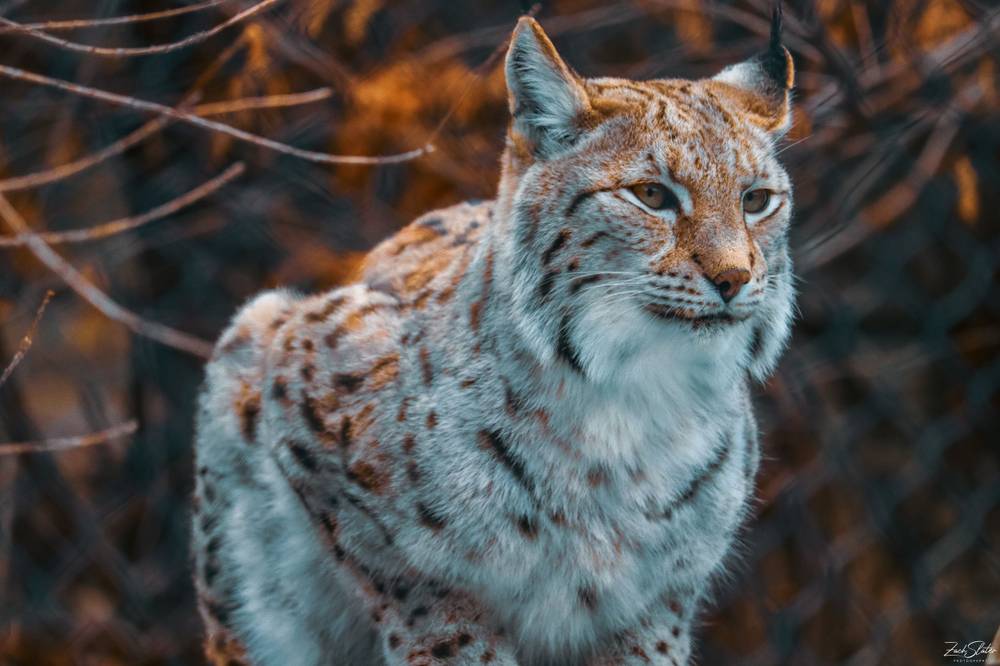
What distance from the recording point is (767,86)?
2.53 metres

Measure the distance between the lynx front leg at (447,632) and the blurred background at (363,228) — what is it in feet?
6.22

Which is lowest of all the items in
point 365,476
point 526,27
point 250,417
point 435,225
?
point 250,417

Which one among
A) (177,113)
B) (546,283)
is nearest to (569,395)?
(546,283)

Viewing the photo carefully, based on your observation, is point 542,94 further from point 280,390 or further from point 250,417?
point 250,417

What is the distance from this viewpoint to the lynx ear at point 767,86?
2457 millimetres

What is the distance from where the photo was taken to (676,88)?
8.13 ft

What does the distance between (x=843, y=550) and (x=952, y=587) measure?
0.69 meters

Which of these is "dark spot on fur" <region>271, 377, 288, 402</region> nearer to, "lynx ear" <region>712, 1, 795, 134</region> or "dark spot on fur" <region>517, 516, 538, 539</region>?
"dark spot on fur" <region>517, 516, 538, 539</region>

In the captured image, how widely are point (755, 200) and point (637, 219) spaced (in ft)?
0.76

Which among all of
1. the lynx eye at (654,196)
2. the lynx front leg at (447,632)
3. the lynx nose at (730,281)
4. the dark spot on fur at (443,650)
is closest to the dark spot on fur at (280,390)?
the lynx front leg at (447,632)

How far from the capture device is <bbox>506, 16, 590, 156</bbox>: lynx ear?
7.55 feet

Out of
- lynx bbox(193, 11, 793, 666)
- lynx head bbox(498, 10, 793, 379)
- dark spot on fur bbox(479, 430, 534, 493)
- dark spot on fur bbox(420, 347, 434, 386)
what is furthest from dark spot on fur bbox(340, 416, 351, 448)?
lynx head bbox(498, 10, 793, 379)

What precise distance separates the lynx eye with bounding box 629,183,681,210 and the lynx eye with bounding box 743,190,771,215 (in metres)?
0.14
